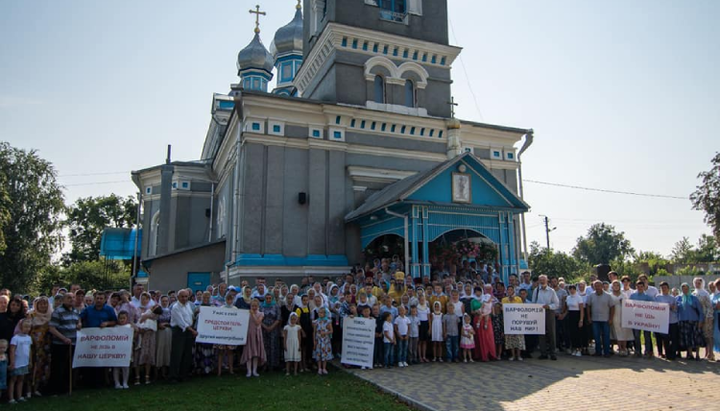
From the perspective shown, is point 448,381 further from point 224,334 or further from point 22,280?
point 22,280

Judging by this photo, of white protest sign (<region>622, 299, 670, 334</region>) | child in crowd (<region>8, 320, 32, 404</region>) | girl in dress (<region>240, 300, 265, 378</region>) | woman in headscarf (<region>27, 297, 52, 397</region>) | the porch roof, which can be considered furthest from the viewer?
the porch roof

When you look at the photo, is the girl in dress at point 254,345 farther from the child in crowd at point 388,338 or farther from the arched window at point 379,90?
the arched window at point 379,90

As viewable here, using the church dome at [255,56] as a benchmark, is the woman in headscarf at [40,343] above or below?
below

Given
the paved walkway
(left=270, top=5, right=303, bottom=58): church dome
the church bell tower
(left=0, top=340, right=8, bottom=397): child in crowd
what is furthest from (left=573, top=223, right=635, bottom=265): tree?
(left=0, top=340, right=8, bottom=397): child in crowd

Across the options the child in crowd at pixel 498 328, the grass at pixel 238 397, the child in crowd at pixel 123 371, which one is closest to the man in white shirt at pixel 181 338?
the grass at pixel 238 397

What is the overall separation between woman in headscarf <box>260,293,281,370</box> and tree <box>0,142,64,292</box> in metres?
27.5

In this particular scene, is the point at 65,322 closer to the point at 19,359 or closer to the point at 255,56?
the point at 19,359

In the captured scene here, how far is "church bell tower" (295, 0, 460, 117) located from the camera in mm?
19719

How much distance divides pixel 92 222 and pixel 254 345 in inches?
1898

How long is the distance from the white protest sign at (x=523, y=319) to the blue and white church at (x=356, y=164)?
338 centimetres

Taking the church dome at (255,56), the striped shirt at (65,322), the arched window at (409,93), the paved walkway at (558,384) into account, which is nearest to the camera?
the paved walkway at (558,384)

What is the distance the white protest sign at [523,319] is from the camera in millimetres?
11953

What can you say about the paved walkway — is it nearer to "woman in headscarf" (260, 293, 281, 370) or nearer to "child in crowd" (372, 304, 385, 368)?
"child in crowd" (372, 304, 385, 368)

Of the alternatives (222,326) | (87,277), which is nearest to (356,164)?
(222,326)
